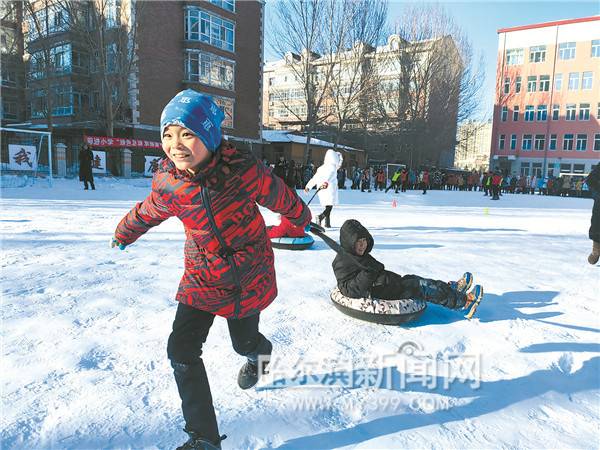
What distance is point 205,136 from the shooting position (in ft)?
5.60

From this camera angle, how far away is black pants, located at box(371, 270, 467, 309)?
10.5 feet

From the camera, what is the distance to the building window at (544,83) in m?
42.1

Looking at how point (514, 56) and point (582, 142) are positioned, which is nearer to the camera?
point (582, 142)

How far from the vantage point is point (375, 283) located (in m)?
3.19

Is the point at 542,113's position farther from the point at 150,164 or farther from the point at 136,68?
the point at 150,164

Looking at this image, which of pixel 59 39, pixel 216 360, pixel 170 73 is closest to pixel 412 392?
pixel 216 360

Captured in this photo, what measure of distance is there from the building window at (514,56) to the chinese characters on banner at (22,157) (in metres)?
45.7

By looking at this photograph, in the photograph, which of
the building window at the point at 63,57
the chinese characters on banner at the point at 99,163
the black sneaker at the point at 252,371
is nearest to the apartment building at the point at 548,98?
the chinese characters on banner at the point at 99,163

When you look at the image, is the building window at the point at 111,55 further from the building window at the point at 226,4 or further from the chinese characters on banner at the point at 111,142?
the building window at the point at 226,4

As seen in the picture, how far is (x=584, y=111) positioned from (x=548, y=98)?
3579mm

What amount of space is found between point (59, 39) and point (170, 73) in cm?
800

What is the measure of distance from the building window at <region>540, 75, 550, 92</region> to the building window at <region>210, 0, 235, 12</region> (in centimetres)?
3221

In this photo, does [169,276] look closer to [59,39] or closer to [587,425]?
[587,425]

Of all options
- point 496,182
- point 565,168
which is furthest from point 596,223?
point 565,168
